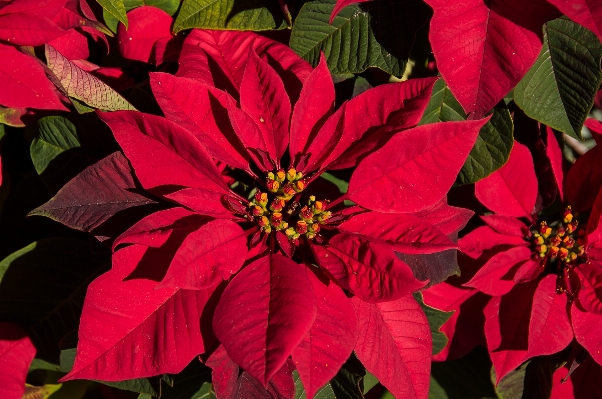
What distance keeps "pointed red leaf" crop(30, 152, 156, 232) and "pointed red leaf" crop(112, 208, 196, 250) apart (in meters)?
0.08

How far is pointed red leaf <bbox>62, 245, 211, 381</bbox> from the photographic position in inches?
24.5

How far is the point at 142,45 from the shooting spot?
0.84m

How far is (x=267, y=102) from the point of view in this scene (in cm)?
70

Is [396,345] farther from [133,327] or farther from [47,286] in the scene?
[47,286]

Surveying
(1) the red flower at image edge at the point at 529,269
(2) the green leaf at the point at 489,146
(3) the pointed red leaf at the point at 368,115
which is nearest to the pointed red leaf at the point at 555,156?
(1) the red flower at image edge at the point at 529,269

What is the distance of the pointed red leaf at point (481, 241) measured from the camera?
86 cm

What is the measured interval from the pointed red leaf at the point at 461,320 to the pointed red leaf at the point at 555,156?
0.22 meters

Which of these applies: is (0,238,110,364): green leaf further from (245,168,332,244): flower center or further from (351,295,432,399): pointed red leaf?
(351,295,432,399): pointed red leaf

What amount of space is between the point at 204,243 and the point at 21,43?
0.38 m

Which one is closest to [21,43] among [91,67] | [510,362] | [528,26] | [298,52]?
[91,67]

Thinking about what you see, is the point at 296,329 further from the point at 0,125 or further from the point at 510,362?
the point at 0,125

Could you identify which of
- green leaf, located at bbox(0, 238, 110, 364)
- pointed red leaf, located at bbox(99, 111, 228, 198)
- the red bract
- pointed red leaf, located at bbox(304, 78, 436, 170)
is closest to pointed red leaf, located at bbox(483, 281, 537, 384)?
the red bract

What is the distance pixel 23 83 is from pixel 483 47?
1.94ft

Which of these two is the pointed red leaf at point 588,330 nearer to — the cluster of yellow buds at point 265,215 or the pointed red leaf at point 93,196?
the cluster of yellow buds at point 265,215
